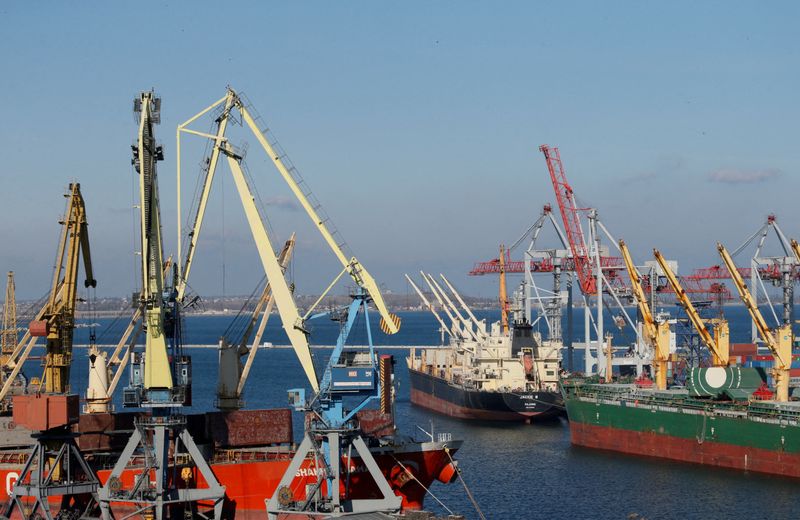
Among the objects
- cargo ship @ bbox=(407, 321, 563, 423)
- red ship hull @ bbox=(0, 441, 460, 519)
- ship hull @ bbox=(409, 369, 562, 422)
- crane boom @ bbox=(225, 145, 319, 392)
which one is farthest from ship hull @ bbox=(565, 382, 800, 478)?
crane boom @ bbox=(225, 145, 319, 392)

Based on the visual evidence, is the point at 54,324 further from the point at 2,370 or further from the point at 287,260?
the point at 2,370

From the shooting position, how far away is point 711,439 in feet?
188

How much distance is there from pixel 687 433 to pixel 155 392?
2872cm

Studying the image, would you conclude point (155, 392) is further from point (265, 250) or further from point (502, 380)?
point (502, 380)

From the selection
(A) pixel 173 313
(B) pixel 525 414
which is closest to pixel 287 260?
(A) pixel 173 313

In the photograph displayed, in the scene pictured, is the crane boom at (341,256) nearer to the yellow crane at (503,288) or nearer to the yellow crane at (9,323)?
the yellow crane at (9,323)

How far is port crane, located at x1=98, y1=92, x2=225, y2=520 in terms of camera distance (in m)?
40.2

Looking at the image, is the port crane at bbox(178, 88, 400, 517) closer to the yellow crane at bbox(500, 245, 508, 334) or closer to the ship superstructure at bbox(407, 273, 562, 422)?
the ship superstructure at bbox(407, 273, 562, 422)

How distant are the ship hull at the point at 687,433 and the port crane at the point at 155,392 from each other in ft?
84.6

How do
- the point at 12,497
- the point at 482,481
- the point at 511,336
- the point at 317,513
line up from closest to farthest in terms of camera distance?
the point at 317,513 < the point at 12,497 < the point at 482,481 < the point at 511,336

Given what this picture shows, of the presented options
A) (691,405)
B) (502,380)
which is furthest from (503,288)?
(691,405)

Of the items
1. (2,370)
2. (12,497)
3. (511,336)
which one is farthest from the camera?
(511,336)

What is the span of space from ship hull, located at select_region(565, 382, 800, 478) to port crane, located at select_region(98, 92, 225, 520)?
25.8 meters

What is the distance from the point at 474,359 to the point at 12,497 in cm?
→ 4740
